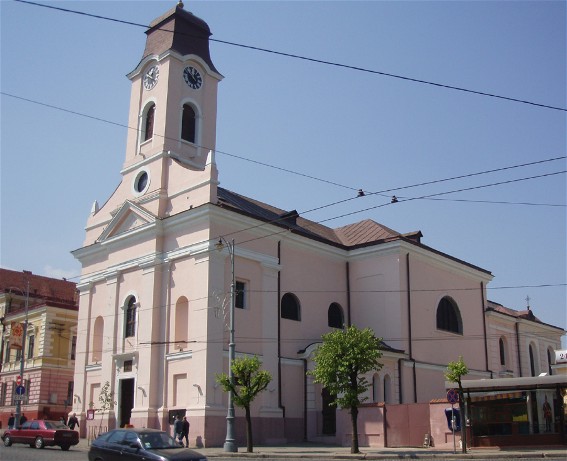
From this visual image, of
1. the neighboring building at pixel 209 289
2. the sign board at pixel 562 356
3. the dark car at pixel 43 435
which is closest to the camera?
the dark car at pixel 43 435

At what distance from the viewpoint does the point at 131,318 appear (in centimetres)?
3575

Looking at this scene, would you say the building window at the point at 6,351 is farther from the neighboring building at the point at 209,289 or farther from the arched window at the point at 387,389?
the arched window at the point at 387,389

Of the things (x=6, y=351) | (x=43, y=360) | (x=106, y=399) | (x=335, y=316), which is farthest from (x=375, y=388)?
(x=6, y=351)

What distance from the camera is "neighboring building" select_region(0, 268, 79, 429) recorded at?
47562mm

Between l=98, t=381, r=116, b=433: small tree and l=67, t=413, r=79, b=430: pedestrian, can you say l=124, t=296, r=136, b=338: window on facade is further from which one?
l=67, t=413, r=79, b=430: pedestrian

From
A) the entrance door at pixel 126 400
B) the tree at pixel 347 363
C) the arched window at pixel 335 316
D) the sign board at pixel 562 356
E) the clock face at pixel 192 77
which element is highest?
the clock face at pixel 192 77

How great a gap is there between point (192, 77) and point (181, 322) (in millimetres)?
14499

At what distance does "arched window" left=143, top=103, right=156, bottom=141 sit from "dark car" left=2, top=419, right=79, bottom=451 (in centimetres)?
1666

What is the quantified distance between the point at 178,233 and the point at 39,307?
67.2 ft

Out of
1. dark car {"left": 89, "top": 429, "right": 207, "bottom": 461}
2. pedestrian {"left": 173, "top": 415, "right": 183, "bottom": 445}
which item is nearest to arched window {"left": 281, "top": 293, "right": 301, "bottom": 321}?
pedestrian {"left": 173, "top": 415, "right": 183, "bottom": 445}

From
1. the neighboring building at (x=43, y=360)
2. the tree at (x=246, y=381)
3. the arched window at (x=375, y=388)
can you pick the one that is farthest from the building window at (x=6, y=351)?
the tree at (x=246, y=381)

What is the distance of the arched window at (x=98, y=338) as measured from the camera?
37.8 m

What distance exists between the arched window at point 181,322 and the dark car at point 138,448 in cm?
1540

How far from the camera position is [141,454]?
15797 mm
